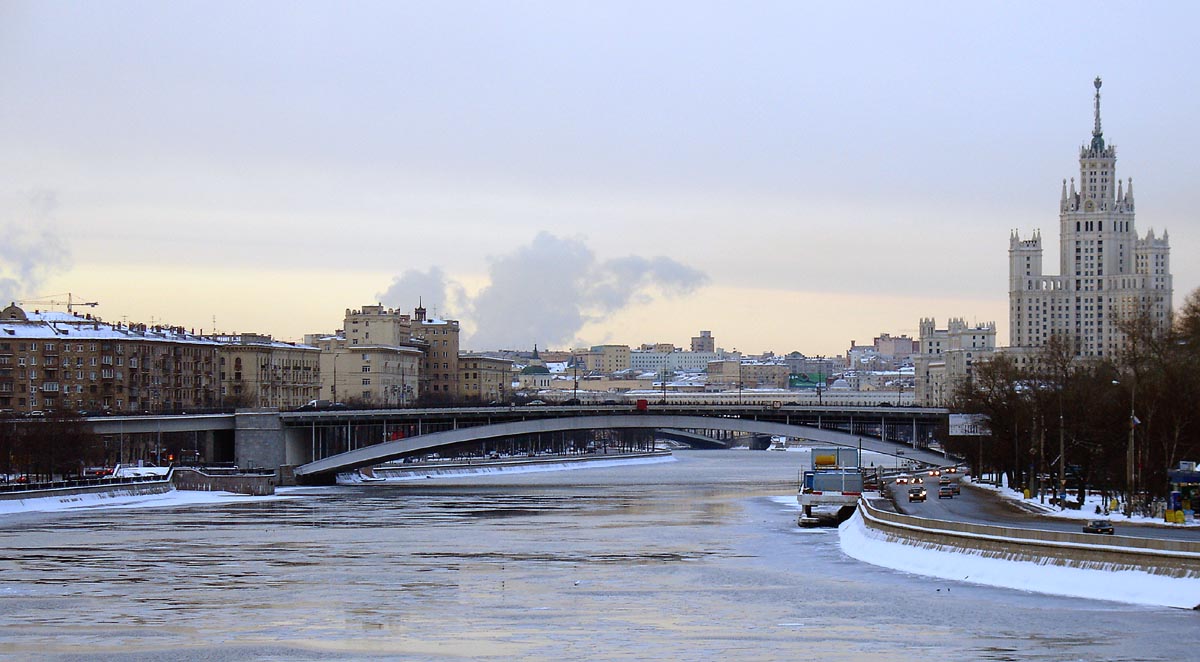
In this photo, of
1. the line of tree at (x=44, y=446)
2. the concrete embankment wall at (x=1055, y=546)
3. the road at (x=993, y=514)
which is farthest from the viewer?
the line of tree at (x=44, y=446)

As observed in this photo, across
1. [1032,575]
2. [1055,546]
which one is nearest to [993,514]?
[1055,546]

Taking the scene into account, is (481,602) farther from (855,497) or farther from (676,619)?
(855,497)

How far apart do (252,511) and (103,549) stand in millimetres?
32480

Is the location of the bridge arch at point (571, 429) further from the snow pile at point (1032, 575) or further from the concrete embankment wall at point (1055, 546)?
the concrete embankment wall at point (1055, 546)

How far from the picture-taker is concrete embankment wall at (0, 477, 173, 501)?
339ft

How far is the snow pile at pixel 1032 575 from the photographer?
148 feet

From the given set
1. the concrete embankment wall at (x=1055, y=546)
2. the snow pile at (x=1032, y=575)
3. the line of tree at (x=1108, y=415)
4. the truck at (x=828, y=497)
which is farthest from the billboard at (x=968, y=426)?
the concrete embankment wall at (x=1055, y=546)

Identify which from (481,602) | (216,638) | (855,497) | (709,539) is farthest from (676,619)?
(855,497)

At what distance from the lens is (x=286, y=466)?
146 meters

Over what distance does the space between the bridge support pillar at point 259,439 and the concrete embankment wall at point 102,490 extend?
21700mm

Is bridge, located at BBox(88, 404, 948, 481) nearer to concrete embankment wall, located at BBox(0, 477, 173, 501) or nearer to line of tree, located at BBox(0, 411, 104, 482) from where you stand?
line of tree, located at BBox(0, 411, 104, 482)

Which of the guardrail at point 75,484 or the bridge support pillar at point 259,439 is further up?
the bridge support pillar at point 259,439

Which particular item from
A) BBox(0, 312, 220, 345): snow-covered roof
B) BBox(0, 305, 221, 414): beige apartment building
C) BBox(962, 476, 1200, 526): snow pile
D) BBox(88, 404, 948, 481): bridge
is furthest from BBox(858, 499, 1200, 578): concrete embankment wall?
BBox(0, 312, 220, 345): snow-covered roof

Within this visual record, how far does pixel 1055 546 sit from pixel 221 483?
88.7m
